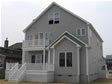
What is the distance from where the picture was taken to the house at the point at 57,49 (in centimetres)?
2012

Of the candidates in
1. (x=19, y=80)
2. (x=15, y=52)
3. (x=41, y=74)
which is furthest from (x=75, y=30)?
(x=15, y=52)

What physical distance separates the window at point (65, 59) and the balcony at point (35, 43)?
2.78 meters

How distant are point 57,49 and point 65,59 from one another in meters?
1.64

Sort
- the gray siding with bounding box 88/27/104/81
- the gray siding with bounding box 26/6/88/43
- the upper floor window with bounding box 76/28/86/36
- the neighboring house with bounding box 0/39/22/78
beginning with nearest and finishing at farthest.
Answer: the upper floor window with bounding box 76/28/86/36 → the gray siding with bounding box 26/6/88/43 → the gray siding with bounding box 88/27/104/81 → the neighboring house with bounding box 0/39/22/78

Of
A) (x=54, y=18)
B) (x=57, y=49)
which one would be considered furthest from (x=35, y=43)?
(x=54, y=18)

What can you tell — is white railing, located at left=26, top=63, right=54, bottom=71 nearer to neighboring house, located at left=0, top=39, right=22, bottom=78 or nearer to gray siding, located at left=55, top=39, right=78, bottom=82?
gray siding, located at left=55, top=39, right=78, bottom=82

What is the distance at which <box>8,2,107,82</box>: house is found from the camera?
20.1 metres

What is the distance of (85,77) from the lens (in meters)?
20.1

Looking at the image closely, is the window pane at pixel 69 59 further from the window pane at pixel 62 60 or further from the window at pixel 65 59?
the window pane at pixel 62 60

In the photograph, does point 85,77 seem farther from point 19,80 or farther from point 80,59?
point 19,80

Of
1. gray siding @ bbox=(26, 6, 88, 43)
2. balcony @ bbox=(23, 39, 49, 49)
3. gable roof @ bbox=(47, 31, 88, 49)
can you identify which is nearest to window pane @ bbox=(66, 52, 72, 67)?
gable roof @ bbox=(47, 31, 88, 49)

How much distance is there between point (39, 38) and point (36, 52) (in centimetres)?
200

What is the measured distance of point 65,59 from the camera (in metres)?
20.6

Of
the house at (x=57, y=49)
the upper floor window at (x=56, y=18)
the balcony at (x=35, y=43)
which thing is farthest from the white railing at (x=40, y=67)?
the upper floor window at (x=56, y=18)
